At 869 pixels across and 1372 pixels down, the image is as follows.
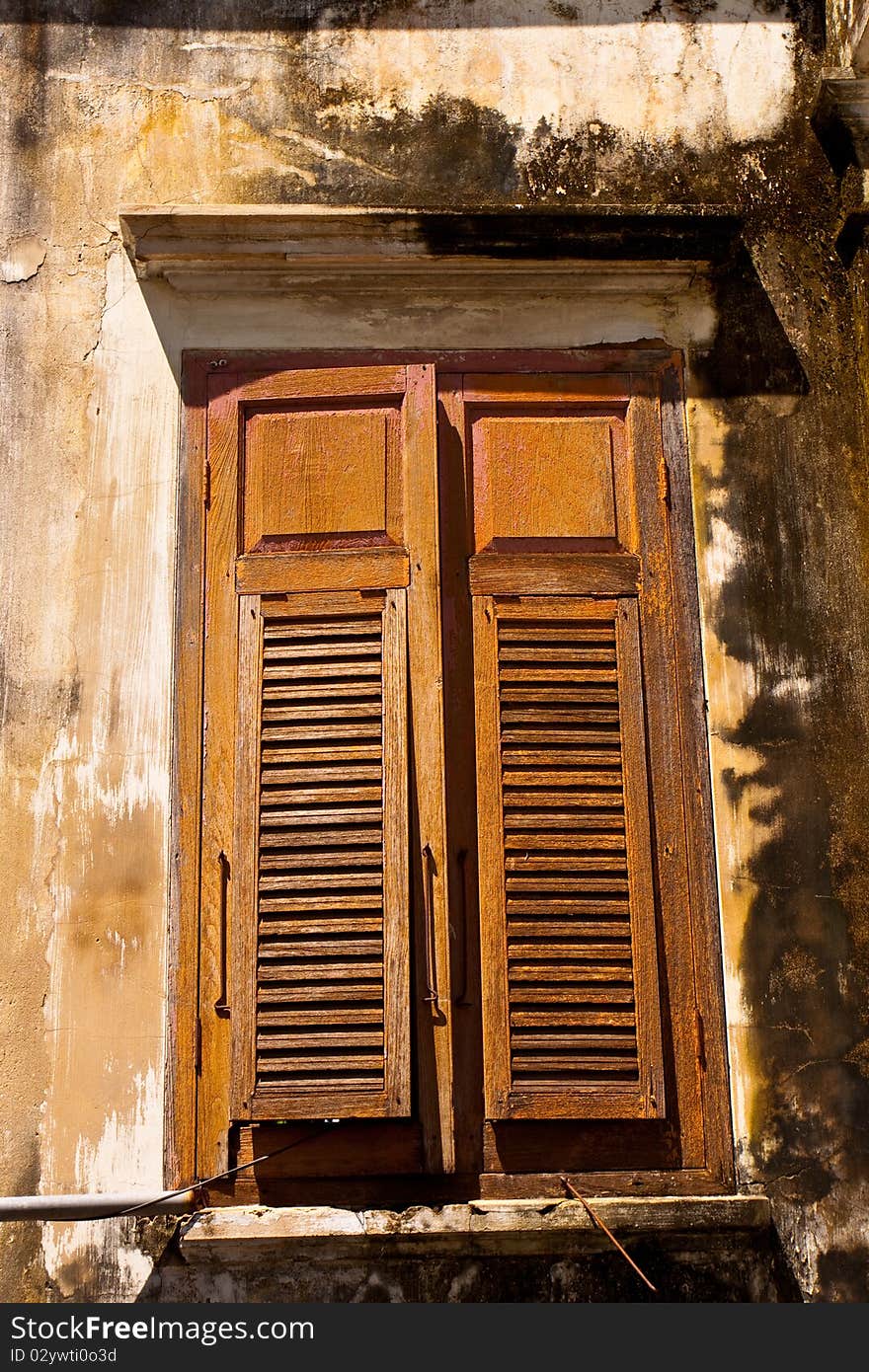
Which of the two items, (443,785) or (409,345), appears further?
(409,345)

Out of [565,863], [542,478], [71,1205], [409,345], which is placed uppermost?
[409,345]

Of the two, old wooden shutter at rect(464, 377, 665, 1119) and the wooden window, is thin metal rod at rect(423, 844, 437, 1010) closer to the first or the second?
the wooden window

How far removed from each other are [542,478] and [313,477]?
24.2 inches

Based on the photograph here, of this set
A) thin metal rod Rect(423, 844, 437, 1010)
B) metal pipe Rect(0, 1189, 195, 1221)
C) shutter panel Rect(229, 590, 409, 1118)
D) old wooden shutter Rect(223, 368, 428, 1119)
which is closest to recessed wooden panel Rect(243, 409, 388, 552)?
old wooden shutter Rect(223, 368, 428, 1119)

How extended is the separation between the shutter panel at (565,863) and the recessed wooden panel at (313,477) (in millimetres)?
430

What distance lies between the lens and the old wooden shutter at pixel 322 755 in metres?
3.42

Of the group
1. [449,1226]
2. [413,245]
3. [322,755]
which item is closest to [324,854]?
[322,755]

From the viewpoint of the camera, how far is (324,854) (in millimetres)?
3551

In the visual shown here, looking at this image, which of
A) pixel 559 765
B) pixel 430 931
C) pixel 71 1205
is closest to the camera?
pixel 71 1205

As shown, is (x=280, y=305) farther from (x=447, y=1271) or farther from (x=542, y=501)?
(x=447, y=1271)

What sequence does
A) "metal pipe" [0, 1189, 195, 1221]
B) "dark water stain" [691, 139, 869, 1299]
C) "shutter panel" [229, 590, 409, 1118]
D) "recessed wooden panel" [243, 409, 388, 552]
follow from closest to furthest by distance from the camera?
"metal pipe" [0, 1189, 195, 1221], "shutter panel" [229, 590, 409, 1118], "dark water stain" [691, 139, 869, 1299], "recessed wooden panel" [243, 409, 388, 552]

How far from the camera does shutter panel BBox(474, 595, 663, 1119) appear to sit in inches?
137

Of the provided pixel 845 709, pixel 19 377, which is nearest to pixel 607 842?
pixel 845 709

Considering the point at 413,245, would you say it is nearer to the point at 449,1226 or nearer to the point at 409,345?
the point at 409,345
